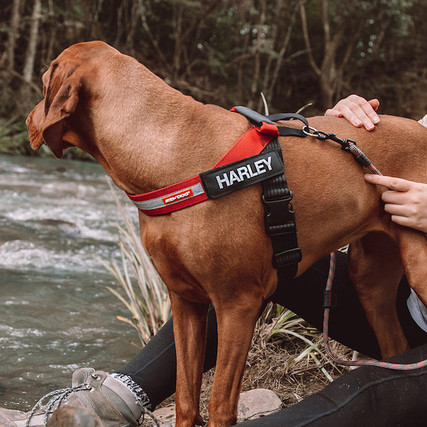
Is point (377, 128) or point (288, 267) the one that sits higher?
point (377, 128)

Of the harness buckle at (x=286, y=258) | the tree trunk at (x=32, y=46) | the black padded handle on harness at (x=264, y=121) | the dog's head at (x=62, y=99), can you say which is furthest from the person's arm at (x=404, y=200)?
the tree trunk at (x=32, y=46)

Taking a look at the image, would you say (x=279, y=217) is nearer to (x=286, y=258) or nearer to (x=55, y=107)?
(x=286, y=258)

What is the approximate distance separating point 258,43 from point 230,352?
59.5 feet

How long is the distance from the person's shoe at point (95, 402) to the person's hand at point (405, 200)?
115cm

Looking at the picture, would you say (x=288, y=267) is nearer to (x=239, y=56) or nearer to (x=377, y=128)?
Answer: (x=377, y=128)

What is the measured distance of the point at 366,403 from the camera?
5.58 feet

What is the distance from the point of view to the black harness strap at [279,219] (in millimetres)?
1709

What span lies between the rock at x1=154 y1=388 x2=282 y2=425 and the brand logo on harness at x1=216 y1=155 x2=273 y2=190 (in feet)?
3.63

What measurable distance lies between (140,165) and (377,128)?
854 millimetres

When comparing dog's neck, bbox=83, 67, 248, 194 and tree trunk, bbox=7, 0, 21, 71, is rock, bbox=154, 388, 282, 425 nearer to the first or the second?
dog's neck, bbox=83, 67, 248, 194

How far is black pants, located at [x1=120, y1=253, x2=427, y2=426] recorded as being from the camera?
5.71 ft

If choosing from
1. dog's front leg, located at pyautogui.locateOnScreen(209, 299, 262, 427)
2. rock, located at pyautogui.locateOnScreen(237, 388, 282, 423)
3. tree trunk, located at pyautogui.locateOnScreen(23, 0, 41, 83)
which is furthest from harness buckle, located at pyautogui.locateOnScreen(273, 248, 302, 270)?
tree trunk, located at pyautogui.locateOnScreen(23, 0, 41, 83)

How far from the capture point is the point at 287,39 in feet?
70.2

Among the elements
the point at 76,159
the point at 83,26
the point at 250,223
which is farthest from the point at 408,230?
the point at 83,26
